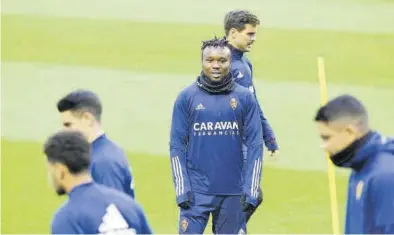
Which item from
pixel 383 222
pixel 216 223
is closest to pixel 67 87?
pixel 216 223

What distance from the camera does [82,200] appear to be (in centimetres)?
570

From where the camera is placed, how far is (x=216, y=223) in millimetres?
8875

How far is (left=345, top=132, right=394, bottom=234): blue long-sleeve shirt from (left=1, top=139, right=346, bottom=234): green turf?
469cm

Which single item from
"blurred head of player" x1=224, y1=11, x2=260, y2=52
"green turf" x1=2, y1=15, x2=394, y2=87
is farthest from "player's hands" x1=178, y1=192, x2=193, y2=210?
"green turf" x1=2, y1=15, x2=394, y2=87

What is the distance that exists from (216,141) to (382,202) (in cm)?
296

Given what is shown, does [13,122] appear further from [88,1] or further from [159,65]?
[88,1]

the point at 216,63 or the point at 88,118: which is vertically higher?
the point at 216,63

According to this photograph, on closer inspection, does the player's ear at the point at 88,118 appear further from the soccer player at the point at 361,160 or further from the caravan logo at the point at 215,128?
the caravan logo at the point at 215,128

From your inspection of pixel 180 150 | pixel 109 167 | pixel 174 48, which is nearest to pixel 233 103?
pixel 180 150

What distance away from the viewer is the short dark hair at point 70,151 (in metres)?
5.80

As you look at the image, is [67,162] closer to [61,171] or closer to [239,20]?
[61,171]

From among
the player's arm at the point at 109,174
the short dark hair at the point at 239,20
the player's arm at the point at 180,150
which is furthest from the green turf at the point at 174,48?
the player's arm at the point at 109,174

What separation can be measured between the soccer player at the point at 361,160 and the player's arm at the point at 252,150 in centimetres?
245

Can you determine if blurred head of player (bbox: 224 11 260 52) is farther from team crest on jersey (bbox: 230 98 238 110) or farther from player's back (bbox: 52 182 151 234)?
player's back (bbox: 52 182 151 234)
